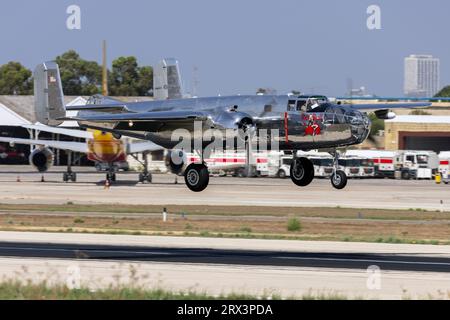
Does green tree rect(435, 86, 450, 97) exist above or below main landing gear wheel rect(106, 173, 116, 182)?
above

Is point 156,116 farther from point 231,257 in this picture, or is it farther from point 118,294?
point 118,294

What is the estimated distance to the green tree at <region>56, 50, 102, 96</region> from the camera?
178 meters

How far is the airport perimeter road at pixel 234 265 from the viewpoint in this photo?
2758 centimetres

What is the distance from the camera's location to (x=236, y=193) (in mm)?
80312

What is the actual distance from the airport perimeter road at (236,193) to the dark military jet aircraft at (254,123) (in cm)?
3082

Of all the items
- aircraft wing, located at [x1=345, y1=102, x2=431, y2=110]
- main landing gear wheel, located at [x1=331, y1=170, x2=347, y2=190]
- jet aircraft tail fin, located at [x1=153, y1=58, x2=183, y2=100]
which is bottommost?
main landing gear wheel, located at [x1=331, y1=170, x2=347, y2=190]

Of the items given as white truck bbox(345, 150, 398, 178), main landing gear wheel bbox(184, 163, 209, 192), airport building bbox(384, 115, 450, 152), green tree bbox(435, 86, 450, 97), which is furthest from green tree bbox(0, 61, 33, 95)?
main landing gear wheel bbox(184, 163, 209, 192)

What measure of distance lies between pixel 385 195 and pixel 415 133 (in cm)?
3650

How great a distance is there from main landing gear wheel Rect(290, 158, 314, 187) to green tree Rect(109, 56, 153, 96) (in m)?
135

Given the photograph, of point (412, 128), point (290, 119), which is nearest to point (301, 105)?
point (290, 119)

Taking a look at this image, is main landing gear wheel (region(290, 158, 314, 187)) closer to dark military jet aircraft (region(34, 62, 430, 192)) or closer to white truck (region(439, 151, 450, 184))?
dark military jet aircraft (region(34, 62, 430, 192))

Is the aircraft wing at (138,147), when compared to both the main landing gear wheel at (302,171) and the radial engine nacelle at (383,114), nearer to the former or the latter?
the main landing gear wheel at (302,171)

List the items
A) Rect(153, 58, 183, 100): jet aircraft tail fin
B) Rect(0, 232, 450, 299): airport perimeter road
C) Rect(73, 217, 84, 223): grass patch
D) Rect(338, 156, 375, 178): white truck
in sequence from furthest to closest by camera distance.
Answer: Rect(338, 156, 375, 178): white truck
Rect(73, 217, 84, 223): grass patch
Rect(153, 58, 183, 100): jet aircraft tail fin
Rect(0, 232, 450, 299): airport perimeter road

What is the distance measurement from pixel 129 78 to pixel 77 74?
45.4 feet
